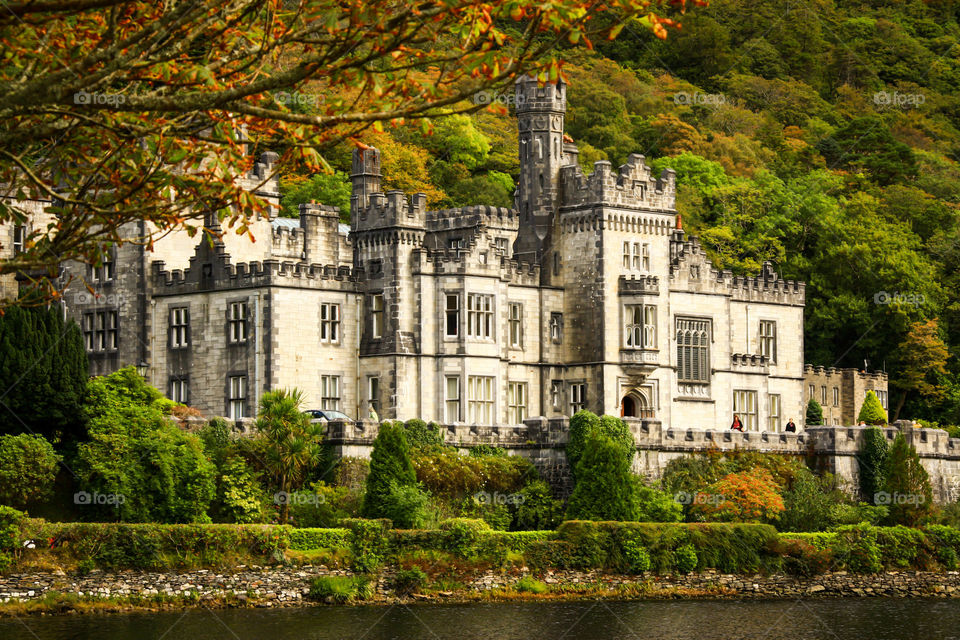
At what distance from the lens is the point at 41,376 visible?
50500 mm

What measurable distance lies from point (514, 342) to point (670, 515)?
12.5m

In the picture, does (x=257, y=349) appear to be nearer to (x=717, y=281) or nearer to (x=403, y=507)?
(x=403, y=507)

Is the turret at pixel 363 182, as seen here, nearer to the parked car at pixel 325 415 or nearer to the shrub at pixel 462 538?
the parked car at pixel 325 415

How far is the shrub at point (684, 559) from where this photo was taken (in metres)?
53.5

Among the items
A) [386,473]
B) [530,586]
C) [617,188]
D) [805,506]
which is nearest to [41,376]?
[386,473]

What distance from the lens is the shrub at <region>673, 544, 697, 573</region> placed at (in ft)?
175

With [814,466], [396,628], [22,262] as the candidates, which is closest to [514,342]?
[814,466]

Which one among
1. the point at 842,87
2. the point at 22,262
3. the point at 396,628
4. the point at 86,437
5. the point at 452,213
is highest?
the point at 842,87

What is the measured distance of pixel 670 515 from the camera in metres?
56.3

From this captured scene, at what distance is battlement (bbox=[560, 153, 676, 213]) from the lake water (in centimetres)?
1973

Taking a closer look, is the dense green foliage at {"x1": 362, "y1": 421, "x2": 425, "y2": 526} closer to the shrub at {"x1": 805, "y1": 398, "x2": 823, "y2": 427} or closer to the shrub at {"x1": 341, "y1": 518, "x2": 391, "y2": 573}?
the shrub at {"x1": 341, "y1": 518, "x2": 391, "y2": 573}

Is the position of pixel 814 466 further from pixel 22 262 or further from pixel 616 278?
pixel 22 262

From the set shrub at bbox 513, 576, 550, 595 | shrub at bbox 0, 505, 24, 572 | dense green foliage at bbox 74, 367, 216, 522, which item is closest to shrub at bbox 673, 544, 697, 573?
shrub at bbox 513, 576, 550, 595

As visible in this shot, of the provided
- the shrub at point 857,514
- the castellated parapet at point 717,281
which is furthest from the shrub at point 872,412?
the shrub at point 857,514
